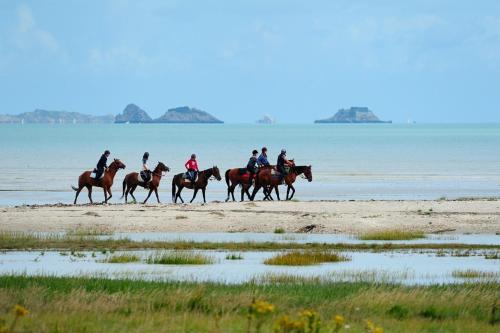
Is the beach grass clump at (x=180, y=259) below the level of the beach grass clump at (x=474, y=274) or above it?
below

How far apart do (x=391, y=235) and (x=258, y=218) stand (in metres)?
5.42

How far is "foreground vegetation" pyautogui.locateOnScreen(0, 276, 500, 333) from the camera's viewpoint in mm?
13695

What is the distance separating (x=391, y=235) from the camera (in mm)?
29094

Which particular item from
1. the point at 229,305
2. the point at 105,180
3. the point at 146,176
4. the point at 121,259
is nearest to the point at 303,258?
the point at 121,259

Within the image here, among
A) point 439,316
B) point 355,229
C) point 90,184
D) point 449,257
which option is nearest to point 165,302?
point 439,316

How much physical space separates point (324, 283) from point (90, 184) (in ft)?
74.1

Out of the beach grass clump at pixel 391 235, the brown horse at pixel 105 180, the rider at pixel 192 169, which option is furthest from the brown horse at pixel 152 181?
the beach grass clump at pixel 391 235

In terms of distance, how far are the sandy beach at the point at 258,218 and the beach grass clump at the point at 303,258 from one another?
7.38 meters

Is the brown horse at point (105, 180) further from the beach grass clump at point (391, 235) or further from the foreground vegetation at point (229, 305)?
the foreground vegetation at point (229, 305)

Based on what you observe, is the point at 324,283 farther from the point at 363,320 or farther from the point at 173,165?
the point at 173,165

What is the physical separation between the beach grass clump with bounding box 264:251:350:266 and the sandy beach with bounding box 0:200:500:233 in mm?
7377

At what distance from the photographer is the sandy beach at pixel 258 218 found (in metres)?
31.4

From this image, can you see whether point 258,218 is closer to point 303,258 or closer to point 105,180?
point 105,180

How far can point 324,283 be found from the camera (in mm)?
18609
